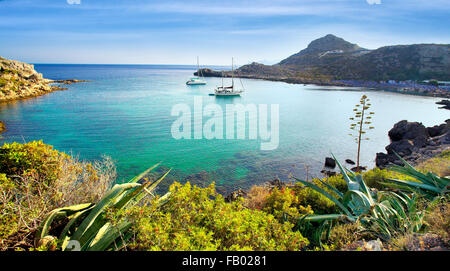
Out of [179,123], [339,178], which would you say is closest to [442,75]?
[179,123]

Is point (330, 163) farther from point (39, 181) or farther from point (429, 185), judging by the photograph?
point (39, 181)

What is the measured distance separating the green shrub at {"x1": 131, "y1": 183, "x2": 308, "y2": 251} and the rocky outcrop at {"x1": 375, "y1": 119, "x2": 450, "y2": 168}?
1153cm

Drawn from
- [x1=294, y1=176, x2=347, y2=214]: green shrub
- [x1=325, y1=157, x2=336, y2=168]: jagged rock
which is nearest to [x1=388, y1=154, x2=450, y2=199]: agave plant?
[x1=294, y1=176, x2=347, y2=214]: green shrub

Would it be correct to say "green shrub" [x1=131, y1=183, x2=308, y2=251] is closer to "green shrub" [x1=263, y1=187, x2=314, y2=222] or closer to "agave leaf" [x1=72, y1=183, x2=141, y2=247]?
"agave leaf" [x1=72, y1=183, x2=141, y2=247]

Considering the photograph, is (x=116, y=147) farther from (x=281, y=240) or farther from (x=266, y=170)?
(x=281, y=240)

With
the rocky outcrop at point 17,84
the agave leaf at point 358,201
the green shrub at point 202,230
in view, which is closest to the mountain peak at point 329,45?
the rocky outcrop at point 17,84

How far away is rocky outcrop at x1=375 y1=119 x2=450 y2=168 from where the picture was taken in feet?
47.8

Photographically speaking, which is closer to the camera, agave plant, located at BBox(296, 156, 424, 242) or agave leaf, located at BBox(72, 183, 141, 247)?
agave leaf, located at BBox(72, 183, 141, 247)

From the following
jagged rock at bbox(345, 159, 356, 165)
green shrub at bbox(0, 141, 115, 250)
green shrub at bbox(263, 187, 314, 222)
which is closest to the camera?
green shrub at bbox(0, 141, 115, 250)

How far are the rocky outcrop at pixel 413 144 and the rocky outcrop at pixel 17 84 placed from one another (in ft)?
156

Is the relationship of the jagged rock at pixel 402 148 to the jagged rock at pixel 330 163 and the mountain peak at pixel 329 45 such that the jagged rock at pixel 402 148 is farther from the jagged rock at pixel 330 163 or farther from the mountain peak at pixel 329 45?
the mountain peak at pixel 329 45

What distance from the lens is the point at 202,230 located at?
127 inches

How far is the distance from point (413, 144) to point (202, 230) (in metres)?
19.7
